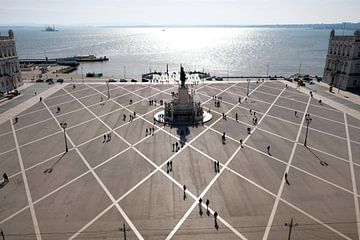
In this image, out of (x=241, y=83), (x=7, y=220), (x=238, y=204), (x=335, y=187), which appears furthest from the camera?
(x=241, y=83)

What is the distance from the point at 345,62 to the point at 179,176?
55.5 meters

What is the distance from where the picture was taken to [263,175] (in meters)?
29.3

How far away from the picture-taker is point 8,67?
65125 millimetres

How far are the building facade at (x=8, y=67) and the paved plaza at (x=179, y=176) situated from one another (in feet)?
59.0

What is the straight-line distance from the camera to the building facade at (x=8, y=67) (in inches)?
2478

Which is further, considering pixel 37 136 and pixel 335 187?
pixel 37 136

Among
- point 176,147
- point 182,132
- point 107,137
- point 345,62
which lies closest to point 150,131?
point 182,132

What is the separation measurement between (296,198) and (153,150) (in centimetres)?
1668

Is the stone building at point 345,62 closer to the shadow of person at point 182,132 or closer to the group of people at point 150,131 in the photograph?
the shadow of person at point 182,132

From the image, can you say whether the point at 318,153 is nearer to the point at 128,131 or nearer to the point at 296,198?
the point at 296,198

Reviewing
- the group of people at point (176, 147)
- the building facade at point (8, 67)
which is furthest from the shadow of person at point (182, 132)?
the building facade at point (8, 67)

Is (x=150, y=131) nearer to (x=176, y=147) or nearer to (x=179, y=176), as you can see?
(x=176, y=147)

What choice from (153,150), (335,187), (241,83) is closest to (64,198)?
(153,150)

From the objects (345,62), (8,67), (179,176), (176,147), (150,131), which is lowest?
(179,176)
